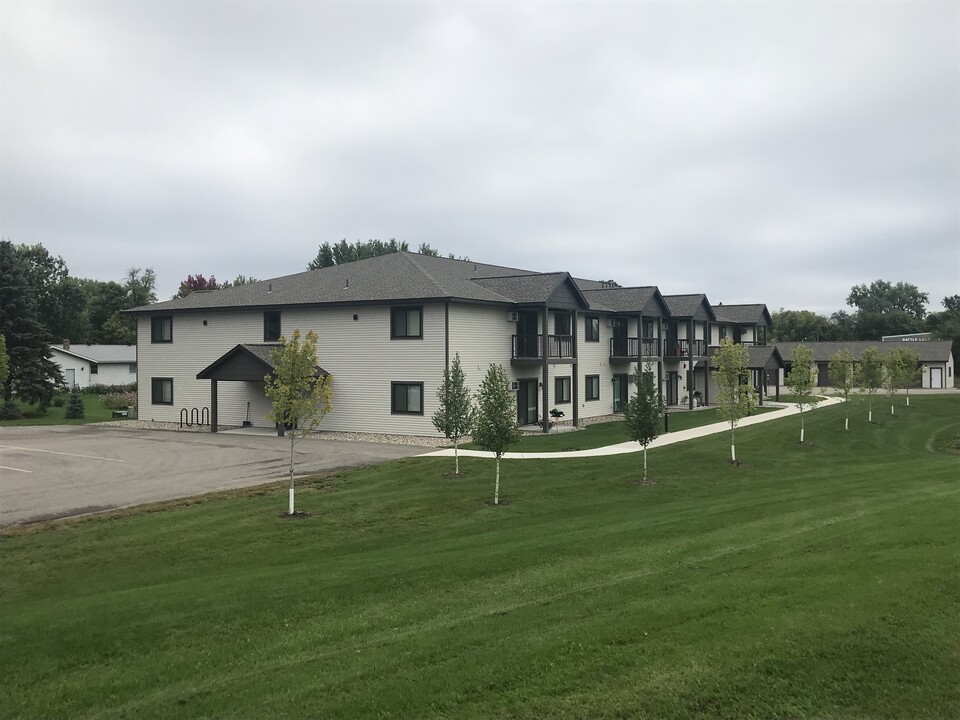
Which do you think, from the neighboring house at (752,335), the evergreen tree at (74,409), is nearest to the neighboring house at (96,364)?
the evergreen tree at (74,409)

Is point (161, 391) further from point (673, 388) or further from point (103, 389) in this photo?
point (673, 388)

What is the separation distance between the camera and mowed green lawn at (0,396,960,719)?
636cm

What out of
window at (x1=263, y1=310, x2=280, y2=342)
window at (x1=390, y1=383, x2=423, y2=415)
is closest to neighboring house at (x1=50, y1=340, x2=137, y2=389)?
window at (x1=263, y1=310, x2=280, y2=342)

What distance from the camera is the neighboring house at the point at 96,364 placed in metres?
63.8

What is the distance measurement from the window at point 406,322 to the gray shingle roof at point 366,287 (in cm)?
69

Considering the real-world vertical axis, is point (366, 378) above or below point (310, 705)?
above

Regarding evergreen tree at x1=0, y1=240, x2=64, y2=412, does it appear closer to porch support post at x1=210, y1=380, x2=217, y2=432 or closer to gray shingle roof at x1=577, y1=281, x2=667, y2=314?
porch support post at x1=210, y1=380, x2=217, y2=432

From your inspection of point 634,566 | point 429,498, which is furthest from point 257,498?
point 634,566

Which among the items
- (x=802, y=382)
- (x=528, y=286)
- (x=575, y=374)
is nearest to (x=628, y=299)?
(x=575, y=374)

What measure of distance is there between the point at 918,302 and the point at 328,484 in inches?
5460

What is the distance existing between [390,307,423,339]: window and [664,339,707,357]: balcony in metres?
20.9

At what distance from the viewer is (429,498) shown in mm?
17469

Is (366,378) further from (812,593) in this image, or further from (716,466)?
(812,593)

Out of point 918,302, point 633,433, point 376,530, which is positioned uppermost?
point 918,302
